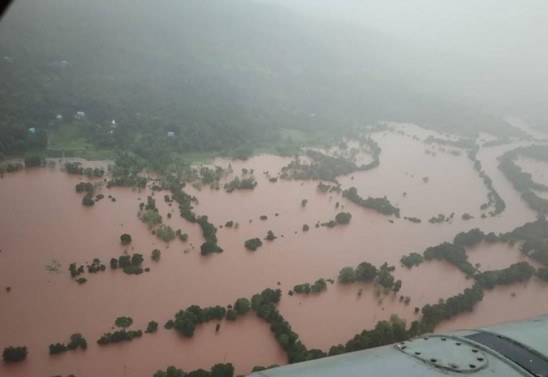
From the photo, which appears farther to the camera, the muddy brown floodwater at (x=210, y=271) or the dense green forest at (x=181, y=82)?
the dense green forest at (x=181, y=82)

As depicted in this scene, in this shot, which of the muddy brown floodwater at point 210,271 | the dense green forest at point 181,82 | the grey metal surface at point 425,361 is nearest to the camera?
the grey metal surface at point 425,361

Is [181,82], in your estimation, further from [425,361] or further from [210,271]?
[425,361]

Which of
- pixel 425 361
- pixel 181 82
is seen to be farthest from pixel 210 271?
pixel 181 82

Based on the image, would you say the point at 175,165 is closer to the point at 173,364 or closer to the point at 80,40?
the point at 173,364

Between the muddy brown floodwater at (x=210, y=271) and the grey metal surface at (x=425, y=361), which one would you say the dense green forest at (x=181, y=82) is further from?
the grey metal surface at (x=425, y=361)

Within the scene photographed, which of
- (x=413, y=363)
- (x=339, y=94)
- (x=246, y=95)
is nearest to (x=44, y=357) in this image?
(x=413, y=363)

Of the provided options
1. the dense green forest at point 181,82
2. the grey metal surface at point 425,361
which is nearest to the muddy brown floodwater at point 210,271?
the dense green forest at point 181,82
